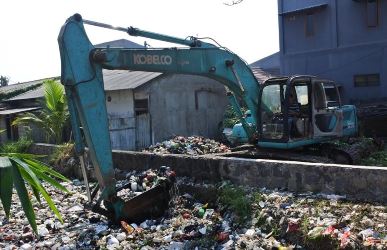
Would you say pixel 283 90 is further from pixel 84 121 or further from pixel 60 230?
pixel 60 230

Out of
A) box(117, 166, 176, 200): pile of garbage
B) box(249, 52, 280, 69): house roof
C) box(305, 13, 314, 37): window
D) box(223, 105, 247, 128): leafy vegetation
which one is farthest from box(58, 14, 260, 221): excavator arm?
box(249, 52, 280, 69): house roof

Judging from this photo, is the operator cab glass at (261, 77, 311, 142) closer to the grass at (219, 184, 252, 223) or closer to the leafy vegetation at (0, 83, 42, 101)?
the grass at (219, 184, 252, 223)

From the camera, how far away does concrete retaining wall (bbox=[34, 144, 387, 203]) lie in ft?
19.9

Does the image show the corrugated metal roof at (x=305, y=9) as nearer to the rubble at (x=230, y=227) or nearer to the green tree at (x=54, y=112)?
the green tree at (x=54, y=112)

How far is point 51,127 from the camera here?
578 inches

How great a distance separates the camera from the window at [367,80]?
690 inches

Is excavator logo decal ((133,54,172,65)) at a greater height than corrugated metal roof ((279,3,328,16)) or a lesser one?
lesser

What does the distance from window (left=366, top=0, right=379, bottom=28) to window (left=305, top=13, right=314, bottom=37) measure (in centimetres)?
234

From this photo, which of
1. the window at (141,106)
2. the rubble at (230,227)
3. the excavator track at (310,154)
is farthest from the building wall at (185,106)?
the rubble at (230,227)

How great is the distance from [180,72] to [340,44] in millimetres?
12045

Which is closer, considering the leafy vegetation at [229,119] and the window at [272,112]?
the window at [272,112]

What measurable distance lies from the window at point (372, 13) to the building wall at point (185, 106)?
6.35m

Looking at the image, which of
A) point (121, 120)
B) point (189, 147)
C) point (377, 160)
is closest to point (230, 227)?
point (377, 160)

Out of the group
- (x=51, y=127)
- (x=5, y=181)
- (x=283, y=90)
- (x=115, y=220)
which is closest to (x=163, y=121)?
(x=51, y=127)
